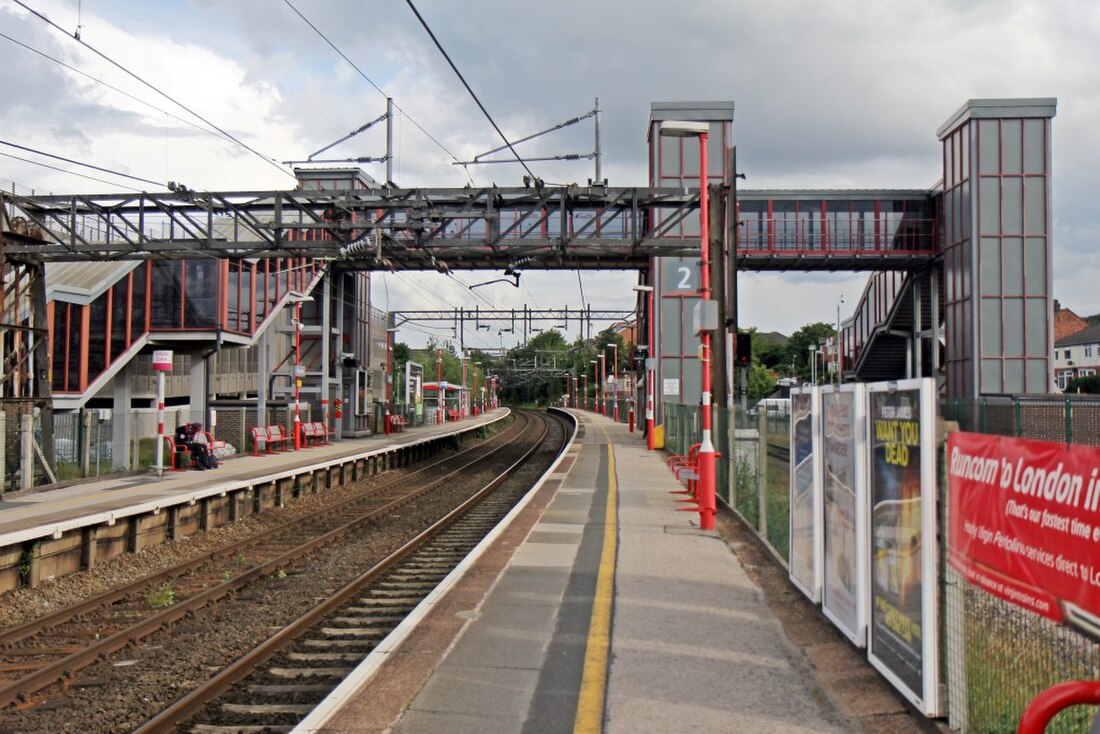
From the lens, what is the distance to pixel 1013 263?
36.7 metres

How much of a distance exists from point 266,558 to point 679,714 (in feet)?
31.0

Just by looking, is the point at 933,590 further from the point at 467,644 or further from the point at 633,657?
the point at 467,644

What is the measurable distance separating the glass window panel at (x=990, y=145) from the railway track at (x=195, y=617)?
3030cm

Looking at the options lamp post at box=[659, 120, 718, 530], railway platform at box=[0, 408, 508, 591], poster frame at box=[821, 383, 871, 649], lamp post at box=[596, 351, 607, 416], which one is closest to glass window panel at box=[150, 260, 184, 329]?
railway platform at box=[0, 408, 508, 591]

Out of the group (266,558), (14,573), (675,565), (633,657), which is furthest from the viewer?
(266,558)

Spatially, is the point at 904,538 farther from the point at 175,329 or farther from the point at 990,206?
the point at 990,206

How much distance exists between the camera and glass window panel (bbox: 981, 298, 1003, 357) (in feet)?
119

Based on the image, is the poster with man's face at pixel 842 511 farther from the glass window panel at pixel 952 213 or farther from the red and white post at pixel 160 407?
the glass window panel at pixel 952 213

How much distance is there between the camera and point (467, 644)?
705 centimetres

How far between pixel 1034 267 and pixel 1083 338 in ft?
146

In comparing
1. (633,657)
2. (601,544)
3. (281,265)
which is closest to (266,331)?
(281,265)

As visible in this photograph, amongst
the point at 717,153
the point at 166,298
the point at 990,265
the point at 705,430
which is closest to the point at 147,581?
the point at 705,430

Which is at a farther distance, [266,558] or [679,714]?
[266,558]

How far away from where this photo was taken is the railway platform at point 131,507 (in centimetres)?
1166
